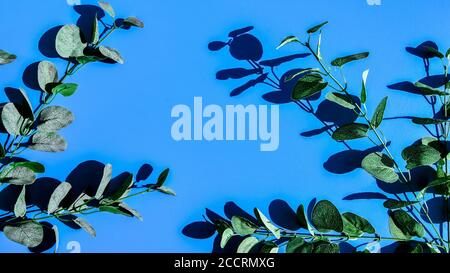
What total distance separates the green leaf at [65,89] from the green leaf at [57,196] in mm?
167

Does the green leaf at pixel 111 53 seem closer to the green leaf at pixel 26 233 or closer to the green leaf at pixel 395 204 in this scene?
the green leaf at pixel 26 233

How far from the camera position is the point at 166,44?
3.81 feet

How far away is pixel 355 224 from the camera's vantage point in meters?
1.14

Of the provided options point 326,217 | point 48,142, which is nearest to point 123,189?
point 48,142

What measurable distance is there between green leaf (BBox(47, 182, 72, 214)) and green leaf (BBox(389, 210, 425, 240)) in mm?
620

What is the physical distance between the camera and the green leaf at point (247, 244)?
112 cm

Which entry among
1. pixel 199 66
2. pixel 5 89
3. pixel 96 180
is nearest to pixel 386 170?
pixel 199 66

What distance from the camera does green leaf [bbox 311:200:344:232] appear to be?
112cm

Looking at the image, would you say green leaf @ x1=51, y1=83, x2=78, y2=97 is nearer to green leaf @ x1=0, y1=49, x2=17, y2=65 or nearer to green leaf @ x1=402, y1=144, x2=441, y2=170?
green leaf @ x1=0, y1=49, x2=17, y2=65

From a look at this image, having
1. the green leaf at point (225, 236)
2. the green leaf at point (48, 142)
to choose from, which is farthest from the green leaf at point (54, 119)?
the green leaf at point (225, 236)

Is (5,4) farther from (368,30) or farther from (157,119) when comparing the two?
(368,30)

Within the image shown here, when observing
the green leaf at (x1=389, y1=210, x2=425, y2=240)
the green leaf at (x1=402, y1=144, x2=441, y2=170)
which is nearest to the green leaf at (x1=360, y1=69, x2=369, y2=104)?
the green leaf at (x1=402, y1=144, x2=441, y2=170)

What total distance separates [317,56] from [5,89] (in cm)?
60
